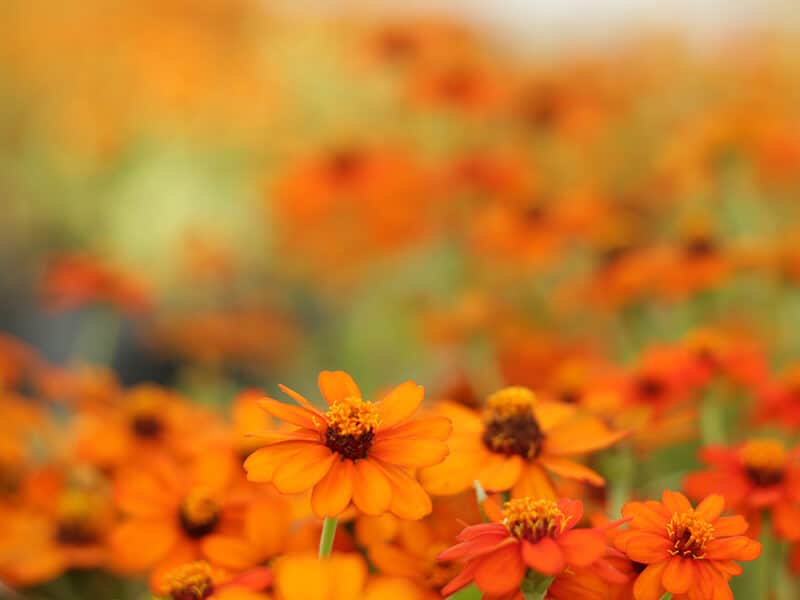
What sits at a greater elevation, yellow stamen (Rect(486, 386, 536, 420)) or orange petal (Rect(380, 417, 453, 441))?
yellow stamen (Rect(486, 386, 536, 420))

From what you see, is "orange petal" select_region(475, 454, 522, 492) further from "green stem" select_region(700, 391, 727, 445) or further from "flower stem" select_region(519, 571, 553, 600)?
"green stem" select_region(700, 391, 727, 445)

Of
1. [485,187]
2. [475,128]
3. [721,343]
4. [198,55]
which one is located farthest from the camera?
[198,55]

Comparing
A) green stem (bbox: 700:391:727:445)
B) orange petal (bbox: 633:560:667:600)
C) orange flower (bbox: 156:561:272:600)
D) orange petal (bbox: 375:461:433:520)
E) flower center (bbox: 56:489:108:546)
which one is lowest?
orange petal (bbox: 633:560:667:600)

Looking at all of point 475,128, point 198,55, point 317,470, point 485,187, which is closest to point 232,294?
point 475,128

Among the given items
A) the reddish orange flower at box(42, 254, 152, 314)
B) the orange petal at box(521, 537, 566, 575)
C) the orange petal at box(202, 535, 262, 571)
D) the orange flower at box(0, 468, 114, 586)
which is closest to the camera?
the orange petal at box(521, 537, 566, 575)

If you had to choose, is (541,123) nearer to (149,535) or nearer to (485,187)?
(485,187)

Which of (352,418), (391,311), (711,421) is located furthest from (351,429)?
(391,311)

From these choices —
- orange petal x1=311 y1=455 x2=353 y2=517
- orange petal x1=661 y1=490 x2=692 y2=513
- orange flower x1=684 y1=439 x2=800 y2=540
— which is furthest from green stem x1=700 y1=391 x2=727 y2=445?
orange petal x1=311 y1=455 x2=353 y2=517
